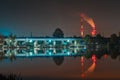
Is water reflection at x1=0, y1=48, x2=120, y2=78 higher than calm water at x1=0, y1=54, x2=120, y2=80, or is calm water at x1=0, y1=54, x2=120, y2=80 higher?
water reflection at x1=0, y1=48, x2=120, y2=78

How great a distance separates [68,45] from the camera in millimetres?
154000

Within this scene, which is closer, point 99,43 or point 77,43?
point 99,43

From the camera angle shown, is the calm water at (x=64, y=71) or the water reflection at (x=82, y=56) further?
the water reflection at (x=82, y=56)

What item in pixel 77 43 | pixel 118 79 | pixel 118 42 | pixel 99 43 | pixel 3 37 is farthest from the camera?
pixel 77 43

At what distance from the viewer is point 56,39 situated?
503 ft

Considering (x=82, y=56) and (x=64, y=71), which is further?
(x=82, y=56)

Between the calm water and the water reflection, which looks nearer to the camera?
the calm water

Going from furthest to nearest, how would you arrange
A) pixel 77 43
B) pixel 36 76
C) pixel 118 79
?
pixel 77 43
pixel 36 76
pixel 118 79

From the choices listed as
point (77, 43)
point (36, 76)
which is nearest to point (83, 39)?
point (77, 43)

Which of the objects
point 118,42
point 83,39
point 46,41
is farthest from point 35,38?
point 118,42

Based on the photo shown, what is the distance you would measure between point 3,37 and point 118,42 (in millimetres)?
40466

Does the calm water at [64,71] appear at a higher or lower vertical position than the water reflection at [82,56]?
lower

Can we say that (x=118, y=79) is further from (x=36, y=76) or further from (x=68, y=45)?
(x=68, y=45)

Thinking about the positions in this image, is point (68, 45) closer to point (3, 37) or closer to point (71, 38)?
point (71, 38)
